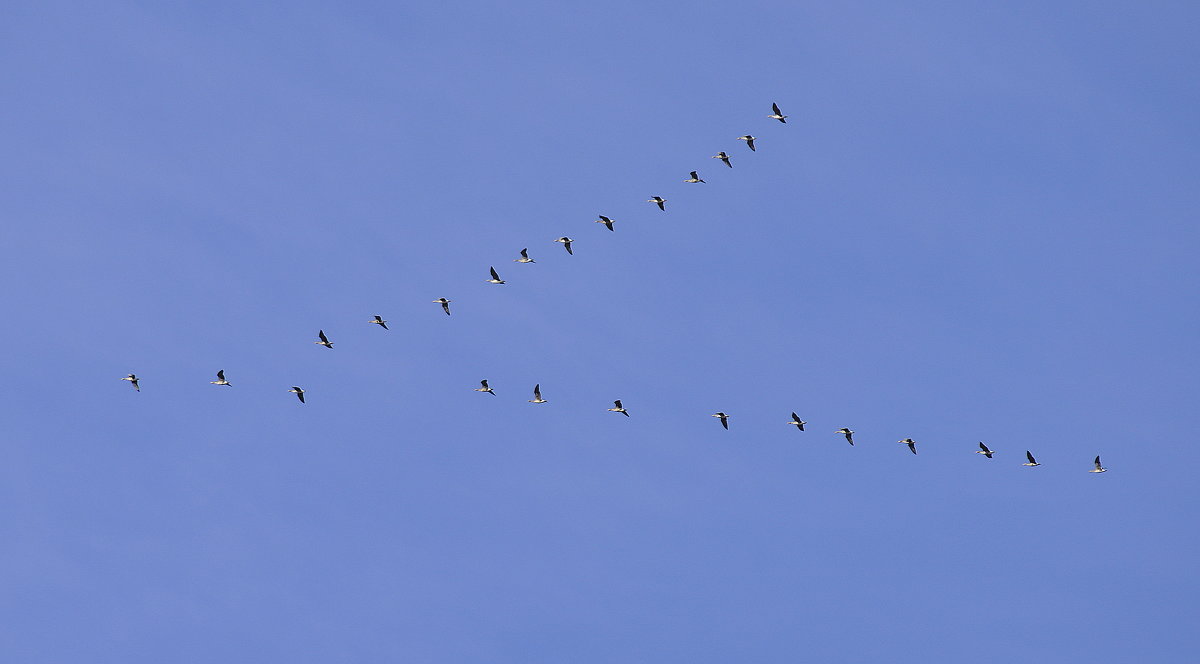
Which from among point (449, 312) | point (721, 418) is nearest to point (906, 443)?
point (721, 418)

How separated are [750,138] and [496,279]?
62.5ft

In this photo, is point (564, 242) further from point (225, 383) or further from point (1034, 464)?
point (1034, 464)

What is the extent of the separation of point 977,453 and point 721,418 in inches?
753

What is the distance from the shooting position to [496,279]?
135 meters

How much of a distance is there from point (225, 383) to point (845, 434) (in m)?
42.0

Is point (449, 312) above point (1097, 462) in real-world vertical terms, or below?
above

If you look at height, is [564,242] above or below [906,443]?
above

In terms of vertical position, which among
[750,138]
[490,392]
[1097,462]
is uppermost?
[750,138]

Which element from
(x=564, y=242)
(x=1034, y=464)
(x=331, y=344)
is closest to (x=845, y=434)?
(x=1034, y=464)

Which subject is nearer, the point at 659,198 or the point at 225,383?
the point at 659,198

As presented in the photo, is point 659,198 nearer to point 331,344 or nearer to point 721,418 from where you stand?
point 721,418

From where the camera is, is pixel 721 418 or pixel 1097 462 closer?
pixel 721 418

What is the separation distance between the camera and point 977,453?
13875 centimetres

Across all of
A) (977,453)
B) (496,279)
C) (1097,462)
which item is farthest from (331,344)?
(1097,462)
